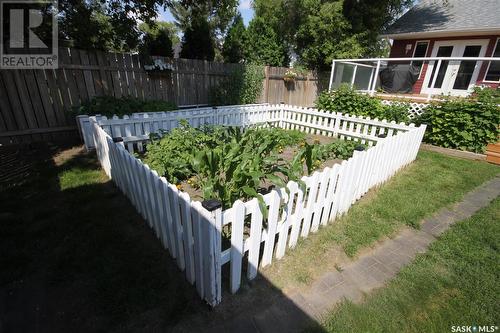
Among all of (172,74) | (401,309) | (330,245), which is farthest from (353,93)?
(401,309)

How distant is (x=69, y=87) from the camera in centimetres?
604

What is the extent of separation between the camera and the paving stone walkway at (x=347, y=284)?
75.8 inches

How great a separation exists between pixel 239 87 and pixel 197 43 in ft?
14.3

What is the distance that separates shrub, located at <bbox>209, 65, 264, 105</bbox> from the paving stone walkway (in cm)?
766

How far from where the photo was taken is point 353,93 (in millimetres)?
8055

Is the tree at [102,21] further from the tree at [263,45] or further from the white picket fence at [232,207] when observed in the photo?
the tree at [263,45]

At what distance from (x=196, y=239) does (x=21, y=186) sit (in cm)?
353

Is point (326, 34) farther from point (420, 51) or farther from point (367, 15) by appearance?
point (420, 51)

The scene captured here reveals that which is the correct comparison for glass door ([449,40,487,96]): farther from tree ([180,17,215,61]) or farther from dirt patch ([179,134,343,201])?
tree ([180,17,215,61])

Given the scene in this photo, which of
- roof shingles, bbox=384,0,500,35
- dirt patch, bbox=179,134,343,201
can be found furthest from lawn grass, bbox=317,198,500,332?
roof shingles, bbox=384,0,500,35

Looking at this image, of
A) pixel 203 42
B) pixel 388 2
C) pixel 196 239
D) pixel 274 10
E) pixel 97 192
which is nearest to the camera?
pixel 196 239

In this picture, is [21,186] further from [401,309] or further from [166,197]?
[401,309]

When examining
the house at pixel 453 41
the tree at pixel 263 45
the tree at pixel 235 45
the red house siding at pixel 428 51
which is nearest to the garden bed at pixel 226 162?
the house at pixel 453 41

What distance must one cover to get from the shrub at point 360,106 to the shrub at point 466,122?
81 centimetres
